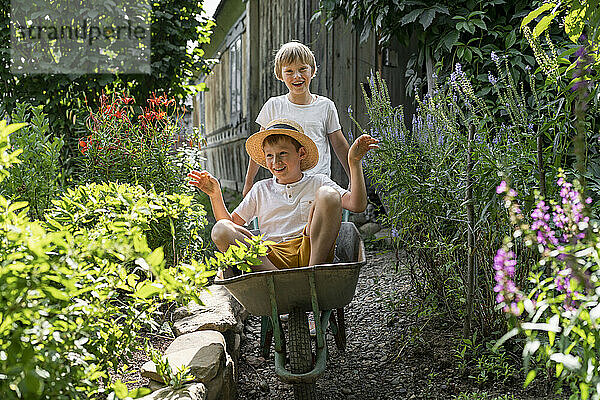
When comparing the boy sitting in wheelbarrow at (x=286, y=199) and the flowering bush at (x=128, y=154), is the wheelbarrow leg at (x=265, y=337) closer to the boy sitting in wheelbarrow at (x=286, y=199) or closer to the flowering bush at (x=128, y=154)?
the boy sitting in wheelbarrow at (x=286, y=199)

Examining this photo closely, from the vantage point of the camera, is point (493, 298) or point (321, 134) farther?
point (321, 134)

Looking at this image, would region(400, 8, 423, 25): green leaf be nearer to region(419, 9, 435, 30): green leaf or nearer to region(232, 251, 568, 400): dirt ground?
region(419, 9, 435, 30): green leaf

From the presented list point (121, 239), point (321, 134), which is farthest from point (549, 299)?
point (321, 134)

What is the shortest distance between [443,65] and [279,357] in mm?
2538

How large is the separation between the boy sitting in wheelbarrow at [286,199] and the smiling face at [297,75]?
0.58m

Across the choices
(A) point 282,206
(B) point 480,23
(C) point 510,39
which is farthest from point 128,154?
(C) point 510,39

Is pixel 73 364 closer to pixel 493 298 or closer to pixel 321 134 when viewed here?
pixel 493 298

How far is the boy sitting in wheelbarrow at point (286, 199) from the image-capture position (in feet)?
8.32

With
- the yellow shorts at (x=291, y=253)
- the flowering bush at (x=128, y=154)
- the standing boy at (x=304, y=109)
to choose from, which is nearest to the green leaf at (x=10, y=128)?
the yellow shorts at (x=291, y=253)

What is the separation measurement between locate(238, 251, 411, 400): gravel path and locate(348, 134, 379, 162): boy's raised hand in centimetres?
99

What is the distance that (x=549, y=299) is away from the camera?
126cm

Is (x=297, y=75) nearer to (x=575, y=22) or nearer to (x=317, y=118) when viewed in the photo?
(x=317, y=118)

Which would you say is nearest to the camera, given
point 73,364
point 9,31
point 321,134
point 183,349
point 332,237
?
point 73,364

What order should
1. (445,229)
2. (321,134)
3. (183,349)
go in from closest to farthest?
(183,349) → (445,229) → (321,134)
